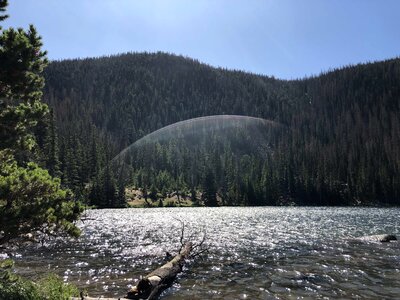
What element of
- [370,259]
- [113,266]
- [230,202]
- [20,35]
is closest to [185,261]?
[113,266]

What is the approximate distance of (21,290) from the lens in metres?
16.3

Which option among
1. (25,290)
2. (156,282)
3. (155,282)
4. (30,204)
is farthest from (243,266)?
(30,204)

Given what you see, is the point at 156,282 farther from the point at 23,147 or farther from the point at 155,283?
the point at 23,147

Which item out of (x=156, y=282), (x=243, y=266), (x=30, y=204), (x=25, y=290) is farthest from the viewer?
(x=243, y=266)

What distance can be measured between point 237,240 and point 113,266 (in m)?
20.4

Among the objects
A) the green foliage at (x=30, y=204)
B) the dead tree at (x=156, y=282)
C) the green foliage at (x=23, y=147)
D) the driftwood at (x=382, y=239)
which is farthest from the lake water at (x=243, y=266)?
the green foliage at (x=23, y=147)

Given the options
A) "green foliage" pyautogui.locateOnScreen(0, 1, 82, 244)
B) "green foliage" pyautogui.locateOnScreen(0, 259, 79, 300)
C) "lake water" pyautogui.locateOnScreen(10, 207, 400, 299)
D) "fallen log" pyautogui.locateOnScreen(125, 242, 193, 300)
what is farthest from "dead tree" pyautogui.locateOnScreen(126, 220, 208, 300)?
"green foliage" pyautogui.locateOnScreen(0, 1, 82, 244)

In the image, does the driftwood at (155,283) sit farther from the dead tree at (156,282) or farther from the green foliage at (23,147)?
the green foliage at (23,147)

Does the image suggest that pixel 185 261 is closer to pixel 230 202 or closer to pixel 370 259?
pixel 370 259

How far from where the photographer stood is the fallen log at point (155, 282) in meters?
21.6

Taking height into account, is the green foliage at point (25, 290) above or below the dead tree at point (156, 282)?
above

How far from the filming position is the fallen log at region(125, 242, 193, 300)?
21558mm

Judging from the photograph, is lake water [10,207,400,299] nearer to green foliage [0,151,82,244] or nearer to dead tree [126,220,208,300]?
dead tree [126,220,208,300]

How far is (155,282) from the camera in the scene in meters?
23.2
